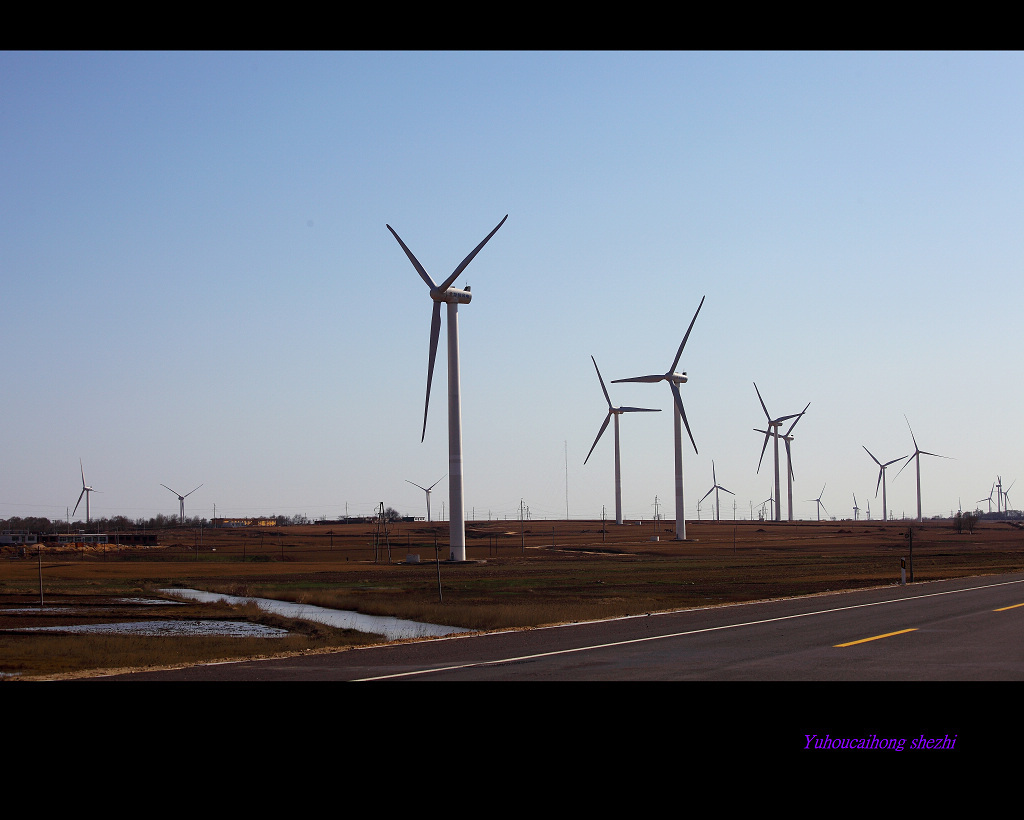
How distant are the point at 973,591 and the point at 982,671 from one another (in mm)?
24248

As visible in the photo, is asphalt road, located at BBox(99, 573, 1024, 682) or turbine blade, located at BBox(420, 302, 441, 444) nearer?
asphalt road, located at BBox(99, 573, 1024, 682)

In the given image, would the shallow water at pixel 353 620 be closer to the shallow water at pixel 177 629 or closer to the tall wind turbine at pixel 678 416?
the shallow water at pixel 177 629

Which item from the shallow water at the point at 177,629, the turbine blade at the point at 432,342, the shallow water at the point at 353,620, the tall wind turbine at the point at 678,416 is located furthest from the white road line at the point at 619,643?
the tall wind turbine at the point at 678,416

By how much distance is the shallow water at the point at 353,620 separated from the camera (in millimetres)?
32719

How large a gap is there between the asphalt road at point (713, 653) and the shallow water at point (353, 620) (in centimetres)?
675

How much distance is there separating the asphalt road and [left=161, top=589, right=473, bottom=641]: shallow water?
6.75 meters

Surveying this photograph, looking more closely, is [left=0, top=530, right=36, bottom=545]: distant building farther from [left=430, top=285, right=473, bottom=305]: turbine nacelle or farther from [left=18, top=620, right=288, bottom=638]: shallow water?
[left=18, top=620, right=288, bottom=638]: shallow water

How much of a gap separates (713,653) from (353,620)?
79.2ft

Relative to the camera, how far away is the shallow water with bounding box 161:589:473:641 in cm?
3272

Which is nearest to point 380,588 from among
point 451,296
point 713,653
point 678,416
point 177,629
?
point 177,629

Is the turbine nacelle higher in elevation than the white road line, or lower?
higher

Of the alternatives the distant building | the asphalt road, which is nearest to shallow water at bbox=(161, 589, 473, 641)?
the asphalt road
